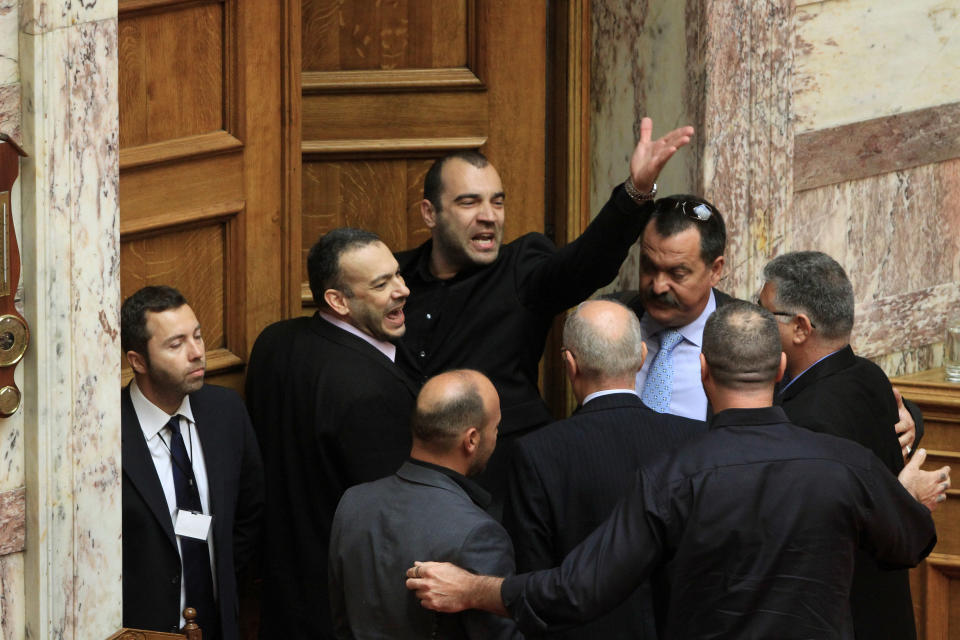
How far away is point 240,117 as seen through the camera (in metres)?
4.81

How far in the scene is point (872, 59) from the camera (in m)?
5.60

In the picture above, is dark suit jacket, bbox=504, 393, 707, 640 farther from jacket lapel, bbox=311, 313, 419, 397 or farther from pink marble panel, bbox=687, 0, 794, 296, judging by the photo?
pink marble panel, bbox=687, 0, 794, 296

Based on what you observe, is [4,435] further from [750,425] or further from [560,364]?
[560,364]

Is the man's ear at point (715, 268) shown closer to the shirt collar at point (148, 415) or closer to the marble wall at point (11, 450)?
the shirt collar at point (148, 415)

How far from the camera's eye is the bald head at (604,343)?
380cm

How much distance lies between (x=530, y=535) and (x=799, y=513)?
696 mm

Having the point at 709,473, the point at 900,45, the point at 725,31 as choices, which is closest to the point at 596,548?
the point at 709,473

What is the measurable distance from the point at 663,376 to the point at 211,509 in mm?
1442

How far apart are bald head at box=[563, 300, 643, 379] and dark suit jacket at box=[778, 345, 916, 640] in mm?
581

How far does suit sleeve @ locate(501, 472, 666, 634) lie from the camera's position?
3.35 meters

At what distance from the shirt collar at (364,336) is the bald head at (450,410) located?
846mm

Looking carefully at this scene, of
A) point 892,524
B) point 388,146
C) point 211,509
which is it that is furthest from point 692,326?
point 211,509

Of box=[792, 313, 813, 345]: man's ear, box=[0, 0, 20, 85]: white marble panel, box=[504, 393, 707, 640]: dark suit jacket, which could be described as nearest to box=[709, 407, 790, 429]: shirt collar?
box=[504, 393, 707, 640]: dark suit jacket

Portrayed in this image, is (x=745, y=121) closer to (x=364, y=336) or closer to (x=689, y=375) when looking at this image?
(x=689, y=375)
